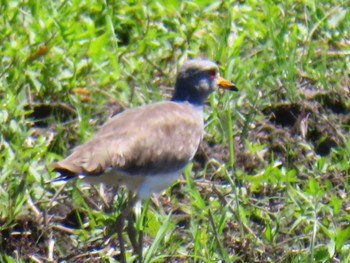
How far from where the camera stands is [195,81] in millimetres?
7738

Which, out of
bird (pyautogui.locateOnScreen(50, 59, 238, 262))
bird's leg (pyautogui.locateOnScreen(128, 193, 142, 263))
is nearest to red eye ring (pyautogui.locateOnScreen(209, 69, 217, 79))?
bird (pyautogui.locateOnScreen(50, 59, 238, 262))

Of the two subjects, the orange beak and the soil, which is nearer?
the soil

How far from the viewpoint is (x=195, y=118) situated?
24.6 feet

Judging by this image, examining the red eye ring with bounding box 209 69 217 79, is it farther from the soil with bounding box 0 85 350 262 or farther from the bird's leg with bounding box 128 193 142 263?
the bird's leg with bounding box 128 193 142 263

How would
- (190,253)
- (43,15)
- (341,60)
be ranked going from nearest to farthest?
(190,253)
(43,15)
(341,60)

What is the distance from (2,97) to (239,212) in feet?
6.23

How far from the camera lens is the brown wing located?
21.3ft

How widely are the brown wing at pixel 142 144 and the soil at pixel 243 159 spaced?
0.36m

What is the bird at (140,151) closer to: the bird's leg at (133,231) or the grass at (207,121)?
the bird's leg at (133,231)

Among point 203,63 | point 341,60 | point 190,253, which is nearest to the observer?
point 190,253

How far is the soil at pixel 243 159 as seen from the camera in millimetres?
7094

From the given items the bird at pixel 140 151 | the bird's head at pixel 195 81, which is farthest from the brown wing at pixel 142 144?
the bird's head at pixel 195 81

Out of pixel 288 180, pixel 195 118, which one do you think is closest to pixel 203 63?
pixel 195 118

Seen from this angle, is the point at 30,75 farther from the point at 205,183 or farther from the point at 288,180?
the point at 288,180
